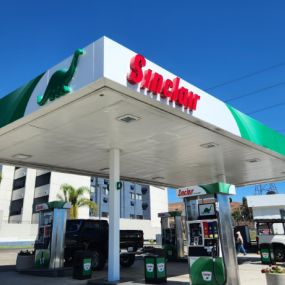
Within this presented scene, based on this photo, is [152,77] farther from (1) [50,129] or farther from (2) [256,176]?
(2) [256,176]

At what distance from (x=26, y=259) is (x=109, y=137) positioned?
679 centimetres

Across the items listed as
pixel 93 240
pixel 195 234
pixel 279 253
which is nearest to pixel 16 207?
pixel 93 240

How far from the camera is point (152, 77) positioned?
339 inches

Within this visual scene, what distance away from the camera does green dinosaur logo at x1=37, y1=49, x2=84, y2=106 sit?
8.33 m

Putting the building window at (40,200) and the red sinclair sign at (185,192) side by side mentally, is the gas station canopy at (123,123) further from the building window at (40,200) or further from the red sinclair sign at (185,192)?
the building window at (40,200)

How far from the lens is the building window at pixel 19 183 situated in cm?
5442

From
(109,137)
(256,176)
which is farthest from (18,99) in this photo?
(256,176)

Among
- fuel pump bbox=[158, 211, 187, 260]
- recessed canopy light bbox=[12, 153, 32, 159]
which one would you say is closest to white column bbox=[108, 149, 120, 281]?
recessed canopy light bbox=[12, 153, 32, 159]

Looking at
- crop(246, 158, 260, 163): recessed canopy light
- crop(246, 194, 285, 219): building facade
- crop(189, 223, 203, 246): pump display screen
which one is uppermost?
crop(246, 194, 285, 219): building facade

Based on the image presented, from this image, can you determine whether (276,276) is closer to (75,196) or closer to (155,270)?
(155,270)

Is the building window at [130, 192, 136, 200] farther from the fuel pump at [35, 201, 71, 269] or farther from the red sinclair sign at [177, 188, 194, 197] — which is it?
the red sinclair sign at [177, 188, 194, 197]

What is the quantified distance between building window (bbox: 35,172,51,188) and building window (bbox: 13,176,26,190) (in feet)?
7.48

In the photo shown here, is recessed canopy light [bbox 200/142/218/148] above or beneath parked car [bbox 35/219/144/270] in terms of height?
above

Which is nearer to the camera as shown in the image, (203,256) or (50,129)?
(203,256)
